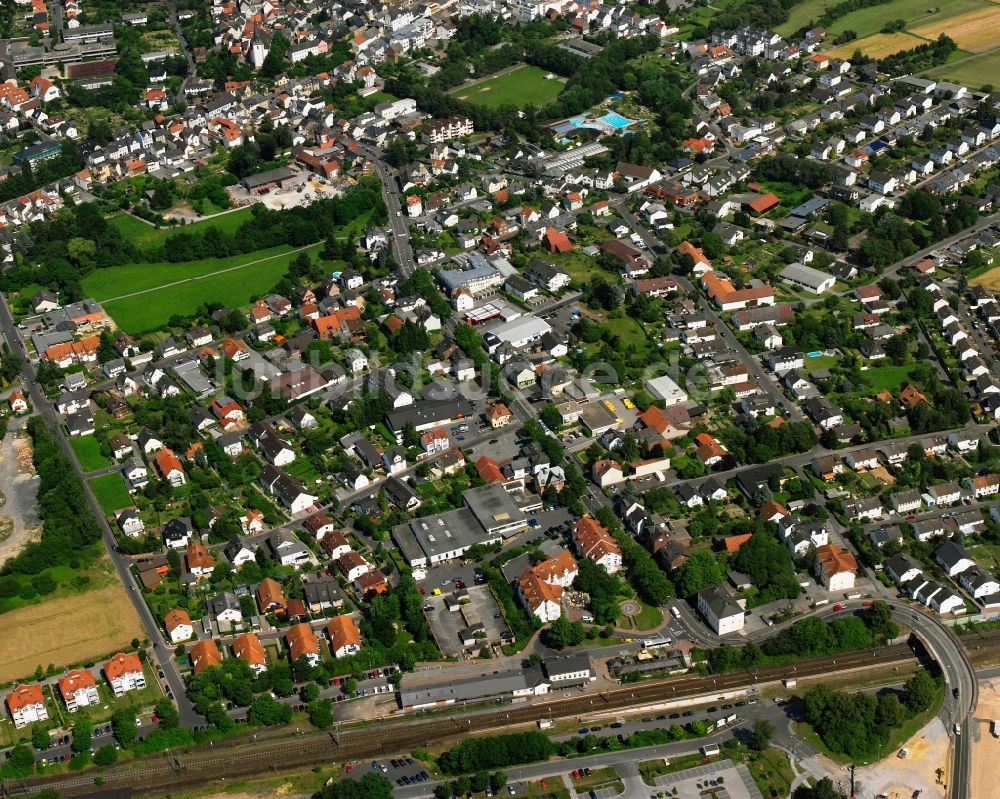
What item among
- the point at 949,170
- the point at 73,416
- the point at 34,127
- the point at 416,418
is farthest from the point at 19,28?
the point at 949,170

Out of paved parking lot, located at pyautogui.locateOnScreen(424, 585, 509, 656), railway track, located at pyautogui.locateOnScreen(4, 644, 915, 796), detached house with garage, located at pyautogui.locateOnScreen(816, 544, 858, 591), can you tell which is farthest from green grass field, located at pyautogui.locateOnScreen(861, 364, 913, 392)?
paved parking lot, located at pyautogui.locateOnScreen(424, 585, 509, 656)

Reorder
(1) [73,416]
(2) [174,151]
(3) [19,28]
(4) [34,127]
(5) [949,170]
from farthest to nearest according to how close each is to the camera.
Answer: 1. (3) [19,28]
2. (4) [34,127]
3. (2) [174,151]
4. (5) [949,170]
5. (1) [73,416]

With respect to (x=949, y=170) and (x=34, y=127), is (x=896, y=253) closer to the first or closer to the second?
(x=949, y=170)

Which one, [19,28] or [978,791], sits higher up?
[19,28]

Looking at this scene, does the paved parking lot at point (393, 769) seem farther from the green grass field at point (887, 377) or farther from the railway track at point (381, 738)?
the green grass field at point (887, 377)

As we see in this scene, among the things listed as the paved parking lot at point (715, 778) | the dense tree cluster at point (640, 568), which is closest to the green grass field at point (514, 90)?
the dense tree cluster at point (640, 568)

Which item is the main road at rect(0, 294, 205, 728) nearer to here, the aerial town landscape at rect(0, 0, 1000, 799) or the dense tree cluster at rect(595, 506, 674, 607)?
the aerial town landscape at rect(0, 0, 1000, 799)

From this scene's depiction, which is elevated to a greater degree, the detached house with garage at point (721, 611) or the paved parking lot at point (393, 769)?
the detached house with garage at point (721, 611)
